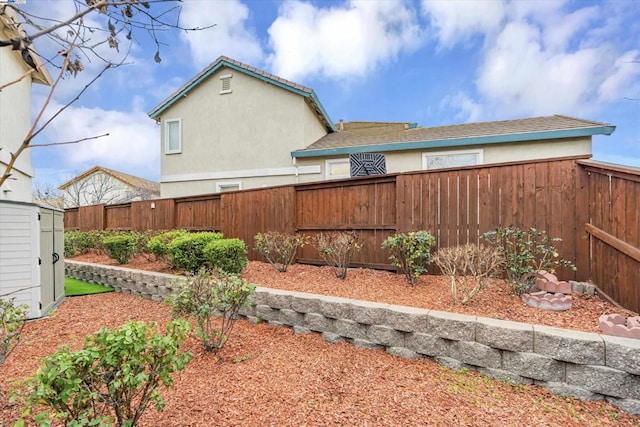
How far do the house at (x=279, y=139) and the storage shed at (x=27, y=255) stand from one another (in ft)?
21.4

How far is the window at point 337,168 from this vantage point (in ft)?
32.2

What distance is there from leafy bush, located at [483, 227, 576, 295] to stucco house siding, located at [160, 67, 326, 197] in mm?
7119

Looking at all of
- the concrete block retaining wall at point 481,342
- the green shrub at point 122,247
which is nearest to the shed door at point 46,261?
the green shrub at point 122,247

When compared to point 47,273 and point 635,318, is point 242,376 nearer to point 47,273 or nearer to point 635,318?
point 635,318

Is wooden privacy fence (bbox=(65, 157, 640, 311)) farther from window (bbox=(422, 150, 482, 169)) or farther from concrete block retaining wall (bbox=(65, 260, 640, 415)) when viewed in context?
window (bbox=(422, 150, 482, 169))

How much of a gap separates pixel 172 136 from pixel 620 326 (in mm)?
13587

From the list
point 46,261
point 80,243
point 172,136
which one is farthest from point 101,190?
point 46,261

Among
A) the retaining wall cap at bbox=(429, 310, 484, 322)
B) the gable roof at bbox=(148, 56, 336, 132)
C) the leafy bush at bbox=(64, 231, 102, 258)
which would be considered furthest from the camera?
the gable roof at bbox=(148, 56, 336, 132)

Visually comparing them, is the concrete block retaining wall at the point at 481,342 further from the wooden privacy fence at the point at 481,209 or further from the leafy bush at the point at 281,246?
the leafy bush at the point at 281,246

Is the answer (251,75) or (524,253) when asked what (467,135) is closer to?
(524,253)

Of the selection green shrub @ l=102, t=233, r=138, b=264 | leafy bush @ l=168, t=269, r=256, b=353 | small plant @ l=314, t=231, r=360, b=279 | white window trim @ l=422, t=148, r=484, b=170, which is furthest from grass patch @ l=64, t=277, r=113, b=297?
white window trim @ l=422, t=148, r=484, b=170

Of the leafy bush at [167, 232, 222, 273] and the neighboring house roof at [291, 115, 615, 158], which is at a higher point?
the neighboring house roof at [291, 115, 615, 158]

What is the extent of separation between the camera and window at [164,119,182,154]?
12.3 meters

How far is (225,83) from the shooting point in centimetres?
1177
